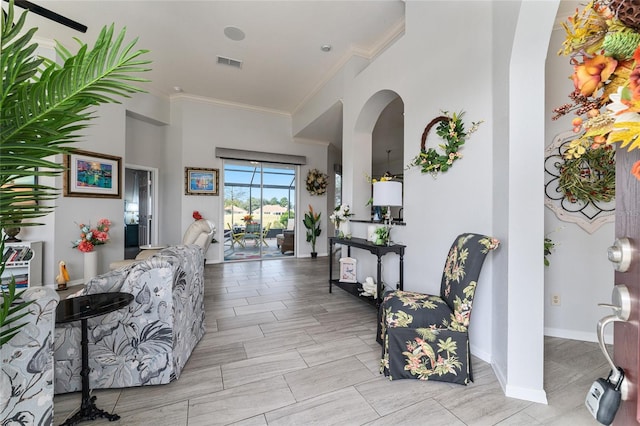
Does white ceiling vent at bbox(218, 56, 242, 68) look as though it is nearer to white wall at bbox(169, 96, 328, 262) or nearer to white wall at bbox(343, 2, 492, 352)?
white wall at bbox(169, 96, 328, 262)

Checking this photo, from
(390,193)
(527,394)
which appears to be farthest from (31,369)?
(390,193)

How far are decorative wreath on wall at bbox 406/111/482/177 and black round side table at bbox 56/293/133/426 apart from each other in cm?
253

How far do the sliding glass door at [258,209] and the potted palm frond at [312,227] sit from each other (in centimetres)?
38

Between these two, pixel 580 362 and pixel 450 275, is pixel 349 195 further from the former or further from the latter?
pixel 580 362

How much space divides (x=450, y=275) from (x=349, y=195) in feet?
6.90

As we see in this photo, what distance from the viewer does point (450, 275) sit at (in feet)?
6.53

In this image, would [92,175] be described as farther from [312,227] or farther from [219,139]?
[312,227]

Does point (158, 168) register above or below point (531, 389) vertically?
above

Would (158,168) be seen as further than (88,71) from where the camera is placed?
Yes

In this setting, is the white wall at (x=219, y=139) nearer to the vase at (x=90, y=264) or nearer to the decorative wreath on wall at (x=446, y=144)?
the vase at (x=90, y=264)

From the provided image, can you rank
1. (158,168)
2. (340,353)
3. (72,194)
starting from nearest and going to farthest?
(340,353), (72,194), (158,168)

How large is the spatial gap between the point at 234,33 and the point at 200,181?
10.3ft

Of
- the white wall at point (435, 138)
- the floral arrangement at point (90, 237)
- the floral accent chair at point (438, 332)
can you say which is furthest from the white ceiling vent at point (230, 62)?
the floral accent chair at point (438, 332)

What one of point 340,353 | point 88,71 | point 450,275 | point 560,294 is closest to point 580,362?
point 560,294
